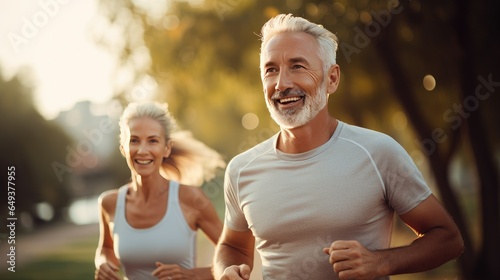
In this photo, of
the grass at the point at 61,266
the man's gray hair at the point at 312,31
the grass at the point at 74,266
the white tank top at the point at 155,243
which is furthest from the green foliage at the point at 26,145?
the man's gray hair at the point at 312,31

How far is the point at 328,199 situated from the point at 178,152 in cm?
244

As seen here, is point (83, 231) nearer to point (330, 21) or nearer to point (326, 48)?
point (330, 21)

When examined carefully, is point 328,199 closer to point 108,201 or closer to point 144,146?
point 144,146

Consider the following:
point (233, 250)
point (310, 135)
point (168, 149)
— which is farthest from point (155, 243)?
point (310, 135)

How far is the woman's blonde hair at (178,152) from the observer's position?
16.6 ft

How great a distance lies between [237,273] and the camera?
3266 mm

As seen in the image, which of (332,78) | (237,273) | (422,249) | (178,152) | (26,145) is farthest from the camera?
(26,145)

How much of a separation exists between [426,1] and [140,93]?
393 cm

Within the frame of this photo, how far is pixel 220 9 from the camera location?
37.8ft

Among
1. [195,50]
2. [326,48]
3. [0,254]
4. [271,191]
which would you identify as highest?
[195,50]

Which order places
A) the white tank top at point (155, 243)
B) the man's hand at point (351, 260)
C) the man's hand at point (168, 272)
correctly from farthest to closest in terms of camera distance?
the white tank top at point (155, 243) < the man's hand at point (168, 272) < the man's hand at point (351, 260)

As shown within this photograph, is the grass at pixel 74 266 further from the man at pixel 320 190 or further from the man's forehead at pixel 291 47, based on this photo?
the man's forehead at pixel 291 47

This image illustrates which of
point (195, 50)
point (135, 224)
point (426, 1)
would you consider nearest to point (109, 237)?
point (135, 224)

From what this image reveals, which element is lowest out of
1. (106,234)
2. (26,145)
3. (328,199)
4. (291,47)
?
(328,199)
